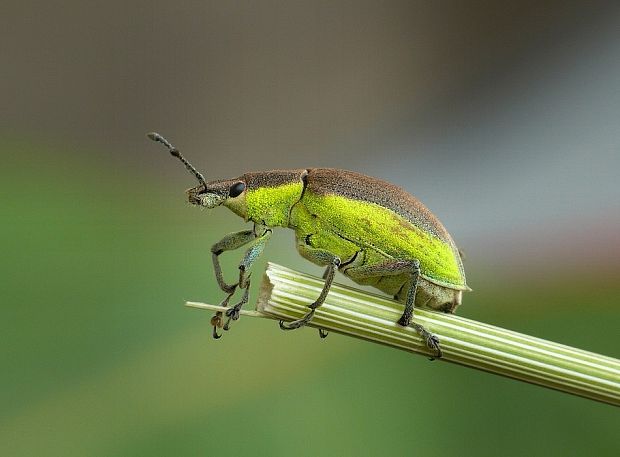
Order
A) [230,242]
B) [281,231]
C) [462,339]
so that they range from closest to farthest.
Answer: [462,339] → [230,242] → [281,231]

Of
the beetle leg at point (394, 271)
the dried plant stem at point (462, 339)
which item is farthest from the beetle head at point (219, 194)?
the dried plant stem at point (462, 339)

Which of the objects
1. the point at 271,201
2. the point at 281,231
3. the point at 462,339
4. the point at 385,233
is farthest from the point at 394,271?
the point at 281,231

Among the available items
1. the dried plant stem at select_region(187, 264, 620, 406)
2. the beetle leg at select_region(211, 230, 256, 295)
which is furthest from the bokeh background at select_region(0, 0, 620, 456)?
the dried plant stem at select_region(187, 264, 620, 406)

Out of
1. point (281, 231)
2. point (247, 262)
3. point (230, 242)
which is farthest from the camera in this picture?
point (281, 231)

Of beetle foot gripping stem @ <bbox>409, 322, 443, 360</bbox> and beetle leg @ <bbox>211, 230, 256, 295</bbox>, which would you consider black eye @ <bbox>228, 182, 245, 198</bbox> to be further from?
beetle foot gripping stem @ <bbox>409, 322, 443, 360</bbox>

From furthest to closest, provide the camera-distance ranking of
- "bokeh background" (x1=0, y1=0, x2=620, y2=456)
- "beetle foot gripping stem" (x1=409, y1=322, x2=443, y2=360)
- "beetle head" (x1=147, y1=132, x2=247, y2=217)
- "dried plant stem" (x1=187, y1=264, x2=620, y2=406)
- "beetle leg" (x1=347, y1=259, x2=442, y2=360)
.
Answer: "bokeh background" (x1=0, y1=0, x2=620, y2=456), "beetle head" (x1=147, y1=132, x2=247, y2=217), "beetle leg" (x1=347, y1=259, x2=442, y2=360), "beetle foot gripping stem" (x1=409, y1=322, x2=443, y2=360), "dried plant stem" (x1=187, y1=264, x2=620, y2=406)

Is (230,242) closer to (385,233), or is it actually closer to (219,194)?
(219,194)

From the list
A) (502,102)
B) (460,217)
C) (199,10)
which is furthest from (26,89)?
(502,102)

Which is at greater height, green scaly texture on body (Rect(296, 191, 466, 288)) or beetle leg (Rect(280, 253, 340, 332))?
green scaly texture on body (Rect(296, 191, 466, 288))
